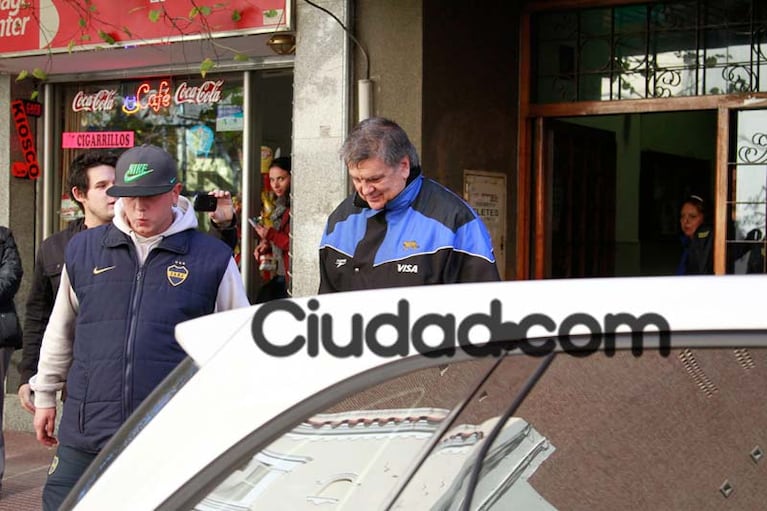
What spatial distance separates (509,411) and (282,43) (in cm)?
600

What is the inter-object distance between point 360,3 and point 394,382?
5680 millimetres

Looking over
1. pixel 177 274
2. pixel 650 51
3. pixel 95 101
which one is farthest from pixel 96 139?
pixel 177 274

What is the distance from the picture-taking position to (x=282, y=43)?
7395 mm

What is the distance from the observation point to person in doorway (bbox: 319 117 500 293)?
3.80 m

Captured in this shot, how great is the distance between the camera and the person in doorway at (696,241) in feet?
26.2

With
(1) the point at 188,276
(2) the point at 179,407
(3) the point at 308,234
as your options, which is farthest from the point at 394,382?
(3) the point at 308,234

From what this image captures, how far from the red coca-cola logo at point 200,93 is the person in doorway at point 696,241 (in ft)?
12.9

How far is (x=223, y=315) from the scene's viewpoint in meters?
2.08

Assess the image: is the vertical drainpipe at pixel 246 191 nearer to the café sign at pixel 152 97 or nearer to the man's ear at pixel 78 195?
the café sign at pixel 152 97

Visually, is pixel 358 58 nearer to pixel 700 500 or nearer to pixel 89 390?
pixel 89 390

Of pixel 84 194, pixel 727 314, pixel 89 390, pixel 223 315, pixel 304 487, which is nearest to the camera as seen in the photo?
pixel 727 314

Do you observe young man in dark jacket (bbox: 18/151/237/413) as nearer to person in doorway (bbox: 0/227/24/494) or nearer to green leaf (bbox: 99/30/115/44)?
person in doorway (bbox: 0/227/24/494)

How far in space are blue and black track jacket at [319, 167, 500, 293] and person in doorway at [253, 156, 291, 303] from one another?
3845mm

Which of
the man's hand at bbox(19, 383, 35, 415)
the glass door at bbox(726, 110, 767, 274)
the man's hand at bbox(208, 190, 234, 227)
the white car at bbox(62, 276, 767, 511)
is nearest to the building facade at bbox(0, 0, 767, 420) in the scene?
the glass door at bbox(726, 110, 767, 274)
